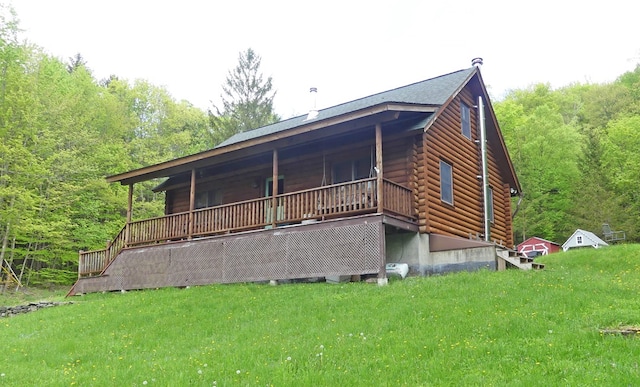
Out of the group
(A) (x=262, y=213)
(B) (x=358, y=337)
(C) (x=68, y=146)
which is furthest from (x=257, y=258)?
(C) (x=68, y=146)

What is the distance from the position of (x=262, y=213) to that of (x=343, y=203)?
2805mm

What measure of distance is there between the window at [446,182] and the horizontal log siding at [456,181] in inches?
7.6

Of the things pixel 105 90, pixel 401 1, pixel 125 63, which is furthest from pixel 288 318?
pixel 125 63

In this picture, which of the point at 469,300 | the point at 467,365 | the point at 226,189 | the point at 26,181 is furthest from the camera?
the point at 26,181

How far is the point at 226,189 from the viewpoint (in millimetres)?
20438

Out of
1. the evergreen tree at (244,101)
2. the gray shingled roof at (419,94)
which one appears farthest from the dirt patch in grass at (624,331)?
the evergreen tree at (244,101)

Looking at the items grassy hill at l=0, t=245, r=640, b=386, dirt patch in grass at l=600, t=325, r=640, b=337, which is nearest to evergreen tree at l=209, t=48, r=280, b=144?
grassy hill at l=0, t=245, r=640, b=386

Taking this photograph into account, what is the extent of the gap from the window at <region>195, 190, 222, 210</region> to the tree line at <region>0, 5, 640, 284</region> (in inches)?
322

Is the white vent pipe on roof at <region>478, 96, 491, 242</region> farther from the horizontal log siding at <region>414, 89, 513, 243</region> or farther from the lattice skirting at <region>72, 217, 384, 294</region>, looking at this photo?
the lattice skirting at <region>72, 217, 384, 294</region>

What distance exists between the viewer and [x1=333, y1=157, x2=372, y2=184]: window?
16344 millimetres

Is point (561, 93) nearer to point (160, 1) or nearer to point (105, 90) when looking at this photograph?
point (105, 90)

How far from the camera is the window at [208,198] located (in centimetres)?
2078

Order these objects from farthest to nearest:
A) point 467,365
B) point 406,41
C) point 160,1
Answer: point 406,41 → point 160,1 → point 467,365

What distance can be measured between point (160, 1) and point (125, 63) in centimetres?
3573
